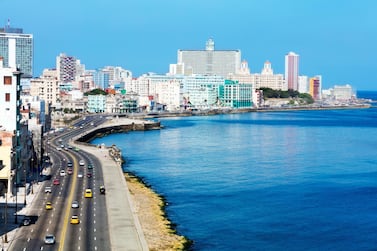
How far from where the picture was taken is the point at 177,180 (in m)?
39.3

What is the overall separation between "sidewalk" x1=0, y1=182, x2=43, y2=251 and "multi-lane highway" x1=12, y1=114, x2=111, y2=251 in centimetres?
22

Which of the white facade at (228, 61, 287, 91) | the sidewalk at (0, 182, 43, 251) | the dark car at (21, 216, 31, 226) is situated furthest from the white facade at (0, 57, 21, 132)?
the white facade at (228, 61, 287, 91)

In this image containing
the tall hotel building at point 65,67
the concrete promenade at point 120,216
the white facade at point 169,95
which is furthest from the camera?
the tall hotel building at point 65,67

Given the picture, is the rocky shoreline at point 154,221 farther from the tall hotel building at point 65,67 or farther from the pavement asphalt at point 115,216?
the tall hotel building at point 65,67

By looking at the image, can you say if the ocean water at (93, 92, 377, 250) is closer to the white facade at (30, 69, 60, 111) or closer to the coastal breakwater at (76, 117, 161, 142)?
the coastal breakwater at (76, 117, 161, 142)

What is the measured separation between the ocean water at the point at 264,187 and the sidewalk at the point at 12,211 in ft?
19.5

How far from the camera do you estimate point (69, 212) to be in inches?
1032

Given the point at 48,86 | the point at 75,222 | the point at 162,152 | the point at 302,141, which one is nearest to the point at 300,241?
the point at 75,222

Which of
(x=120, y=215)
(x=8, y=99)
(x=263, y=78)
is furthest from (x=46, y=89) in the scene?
(x=263, y=78)

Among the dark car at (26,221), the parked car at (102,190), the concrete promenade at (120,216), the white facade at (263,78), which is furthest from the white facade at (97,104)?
the dark car at (26,221)

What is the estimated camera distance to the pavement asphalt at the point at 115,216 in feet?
72.0

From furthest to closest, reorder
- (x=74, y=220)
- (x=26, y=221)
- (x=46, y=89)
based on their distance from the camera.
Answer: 1. (x=46, y=89)
2. (x=74, y=220)
3. (x=26, y=221)

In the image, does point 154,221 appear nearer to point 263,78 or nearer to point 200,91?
point 200,91

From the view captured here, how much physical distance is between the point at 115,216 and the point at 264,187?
13.1 m
